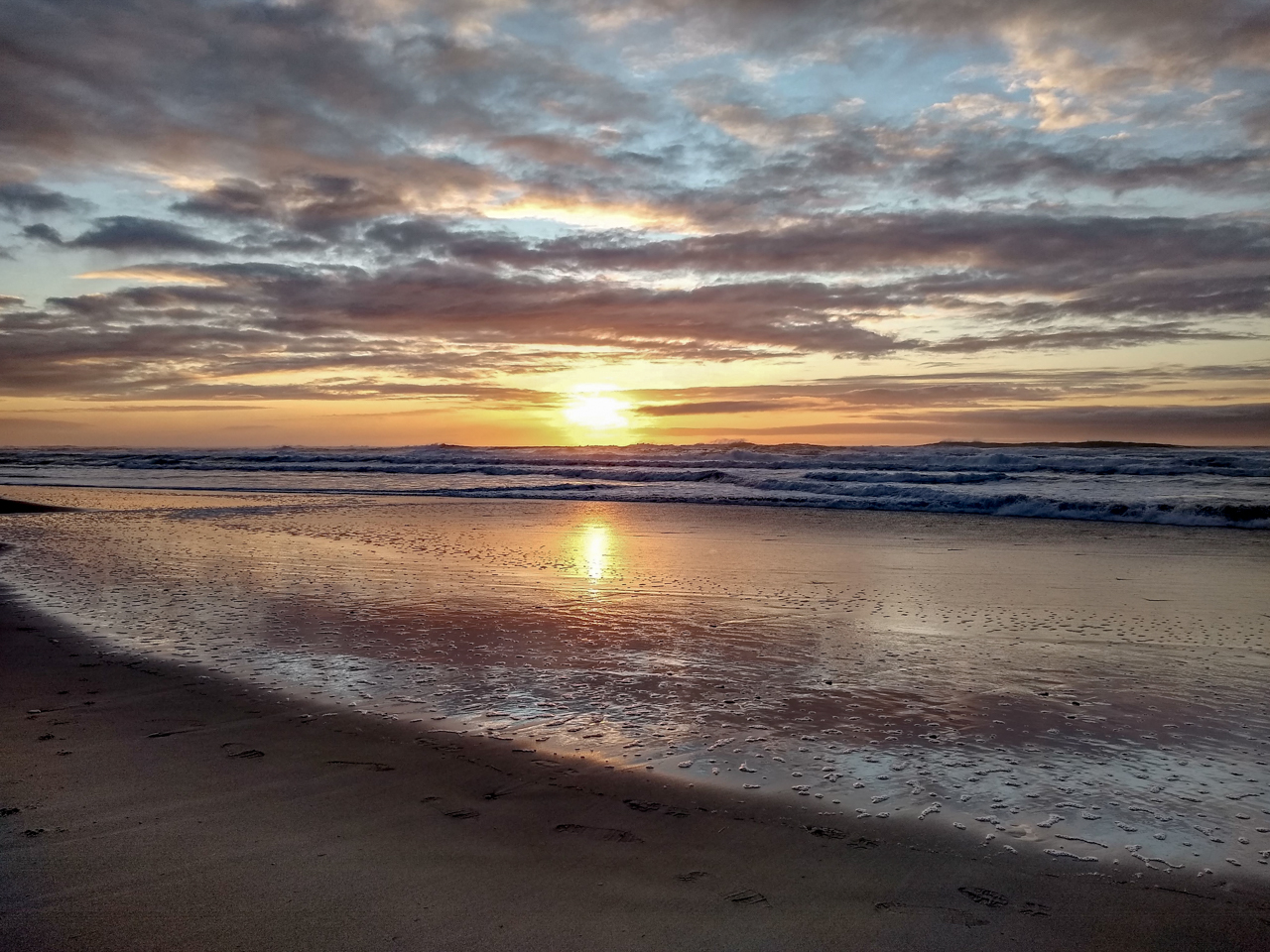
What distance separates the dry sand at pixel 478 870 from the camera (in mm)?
2834

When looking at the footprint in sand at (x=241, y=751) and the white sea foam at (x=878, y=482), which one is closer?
the footprint in sand at (x=241, y=751)

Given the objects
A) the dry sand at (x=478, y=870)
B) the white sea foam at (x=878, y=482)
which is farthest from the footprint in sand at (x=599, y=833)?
the white sea foam at (x=878, y=482)

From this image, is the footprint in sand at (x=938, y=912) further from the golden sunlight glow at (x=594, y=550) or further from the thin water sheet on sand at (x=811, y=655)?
the golden sunlight glow at (x=594, y=550)

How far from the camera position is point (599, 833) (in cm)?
358

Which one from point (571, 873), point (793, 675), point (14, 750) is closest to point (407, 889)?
point (571, 873)

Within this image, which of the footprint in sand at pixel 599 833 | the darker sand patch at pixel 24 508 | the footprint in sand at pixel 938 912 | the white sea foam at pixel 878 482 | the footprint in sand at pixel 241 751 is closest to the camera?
the footprint in sand at pixel 938 912

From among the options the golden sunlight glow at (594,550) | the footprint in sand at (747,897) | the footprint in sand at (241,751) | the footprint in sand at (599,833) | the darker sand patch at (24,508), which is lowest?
the footprint in sand at (747,897)

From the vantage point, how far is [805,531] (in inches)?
638

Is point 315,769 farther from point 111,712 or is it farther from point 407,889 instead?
point 111,712

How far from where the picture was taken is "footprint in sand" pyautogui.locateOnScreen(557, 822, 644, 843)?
11.6 feet

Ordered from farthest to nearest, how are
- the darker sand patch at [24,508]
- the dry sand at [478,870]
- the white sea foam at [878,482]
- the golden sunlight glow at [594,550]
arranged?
1. the white sea foam at [878,482]
2. the darker sand patch at [24,508]
3. the golden sunlight glow at [594,550]
4. the dry sand at [478,870]

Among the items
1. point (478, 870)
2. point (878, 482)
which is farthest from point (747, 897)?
point (878, 482)

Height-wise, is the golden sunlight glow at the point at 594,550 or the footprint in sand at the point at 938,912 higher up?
the golden sunlight glow at the point at 594,550

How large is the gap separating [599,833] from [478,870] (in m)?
0.57
